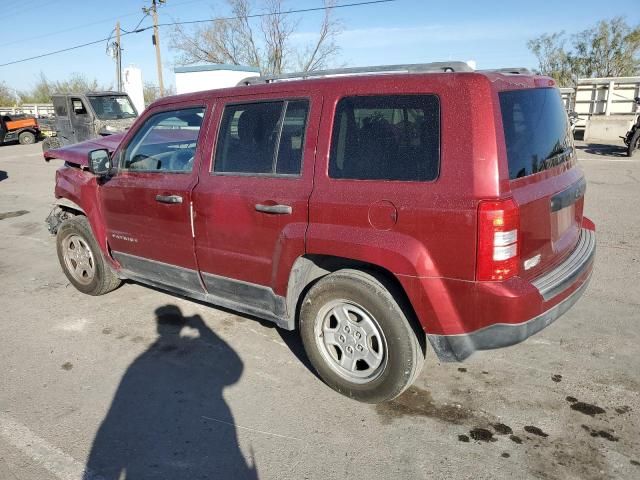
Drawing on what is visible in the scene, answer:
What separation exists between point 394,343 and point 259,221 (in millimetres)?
1134

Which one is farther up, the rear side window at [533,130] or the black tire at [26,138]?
the rear side window at [533,130]

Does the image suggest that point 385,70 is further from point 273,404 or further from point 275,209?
point 273,404

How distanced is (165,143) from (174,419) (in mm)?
→ 2205

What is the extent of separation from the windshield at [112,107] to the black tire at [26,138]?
491 inches

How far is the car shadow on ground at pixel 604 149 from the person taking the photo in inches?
585

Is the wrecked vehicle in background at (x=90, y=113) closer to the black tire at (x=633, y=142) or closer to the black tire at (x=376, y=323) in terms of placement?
the black tire at (x=376, y=323)

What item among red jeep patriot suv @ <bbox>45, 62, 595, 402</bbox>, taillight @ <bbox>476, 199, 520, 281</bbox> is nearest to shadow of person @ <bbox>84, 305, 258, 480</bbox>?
red jeep patriot suv @ <bbox>45, 62, 595, 402</bbox>

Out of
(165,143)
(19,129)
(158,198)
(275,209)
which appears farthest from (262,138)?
(19,129)

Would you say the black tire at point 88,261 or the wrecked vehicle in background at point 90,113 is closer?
the black tire at point 88,261

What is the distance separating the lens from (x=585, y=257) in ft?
10.4

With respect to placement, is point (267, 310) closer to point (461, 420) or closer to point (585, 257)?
point (461, 420)

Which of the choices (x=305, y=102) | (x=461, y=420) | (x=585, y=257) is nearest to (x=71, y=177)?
(x=305, y=102)

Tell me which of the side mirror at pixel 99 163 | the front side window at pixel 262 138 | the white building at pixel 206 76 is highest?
the white building at pixel 206 76

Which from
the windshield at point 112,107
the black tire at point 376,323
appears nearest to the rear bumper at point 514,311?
the black tire at point 376,323
